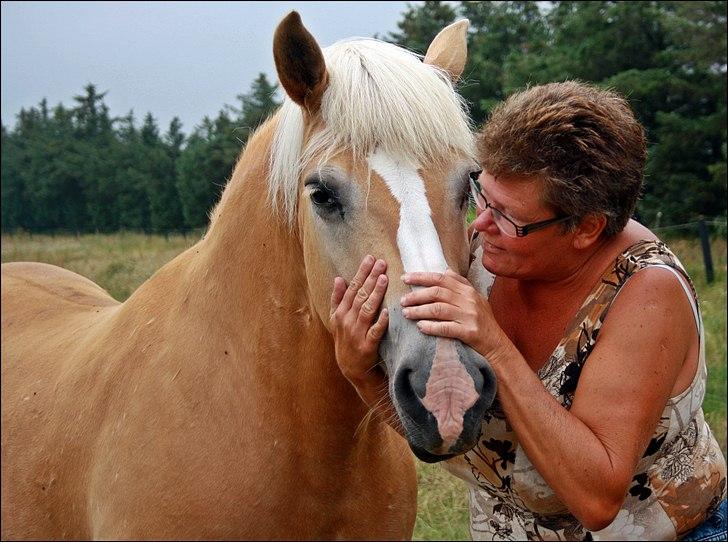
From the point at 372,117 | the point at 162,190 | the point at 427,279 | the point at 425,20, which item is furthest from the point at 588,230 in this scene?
the point at 425,20

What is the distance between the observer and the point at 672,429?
207 cm

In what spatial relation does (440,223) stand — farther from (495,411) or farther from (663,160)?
(663,160)

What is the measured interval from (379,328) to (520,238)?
0.56m

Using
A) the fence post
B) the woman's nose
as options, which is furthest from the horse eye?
the fence post

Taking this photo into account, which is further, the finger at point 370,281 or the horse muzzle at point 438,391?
the finger at point 370,281

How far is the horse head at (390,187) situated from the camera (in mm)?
1681

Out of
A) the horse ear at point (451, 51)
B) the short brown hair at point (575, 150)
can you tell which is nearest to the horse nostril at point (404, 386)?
the short brown hair at point (575, 150)

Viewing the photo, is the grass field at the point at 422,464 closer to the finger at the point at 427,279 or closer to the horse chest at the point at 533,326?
the horse chest at the point at 533,326

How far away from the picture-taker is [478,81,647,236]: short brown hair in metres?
1.96

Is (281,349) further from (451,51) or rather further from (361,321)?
(451,51)

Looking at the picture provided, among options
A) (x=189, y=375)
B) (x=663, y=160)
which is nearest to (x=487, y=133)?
(x=189, y=375)

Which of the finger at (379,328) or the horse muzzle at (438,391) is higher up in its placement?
the finger at (379,328)

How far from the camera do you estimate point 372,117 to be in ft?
6.60

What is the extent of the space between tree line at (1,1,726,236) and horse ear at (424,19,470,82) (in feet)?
34.3
